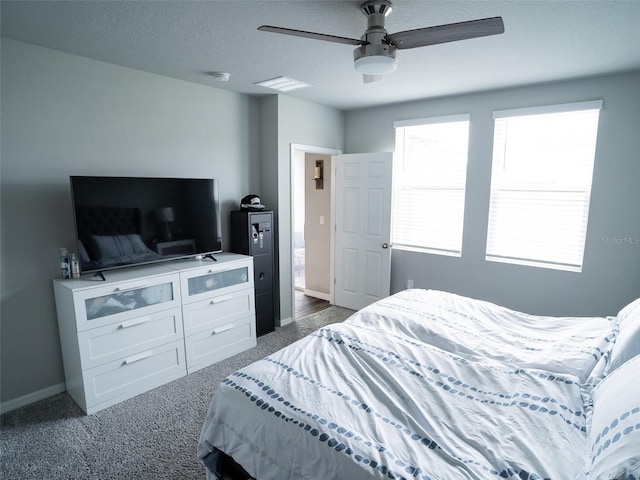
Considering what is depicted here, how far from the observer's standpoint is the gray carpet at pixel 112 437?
2.04 meters

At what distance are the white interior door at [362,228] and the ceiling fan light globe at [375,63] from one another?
7.77 feet

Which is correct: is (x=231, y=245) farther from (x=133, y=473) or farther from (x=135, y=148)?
(x=133, y=473)

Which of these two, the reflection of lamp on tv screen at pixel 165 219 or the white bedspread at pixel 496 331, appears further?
the reflection of lamp on tv screen at pixel 165 219

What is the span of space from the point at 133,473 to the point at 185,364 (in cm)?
108

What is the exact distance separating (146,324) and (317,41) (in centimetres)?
244

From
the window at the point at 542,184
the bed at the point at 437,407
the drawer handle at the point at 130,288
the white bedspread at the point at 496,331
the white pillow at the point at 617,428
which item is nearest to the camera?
the white pillow at the point at 617,428

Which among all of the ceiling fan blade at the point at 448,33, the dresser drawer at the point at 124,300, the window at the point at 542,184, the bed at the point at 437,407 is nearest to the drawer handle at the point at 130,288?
the dresser drawer at the point at 124,300

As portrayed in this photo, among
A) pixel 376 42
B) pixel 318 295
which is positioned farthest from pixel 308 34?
pixel 318 295

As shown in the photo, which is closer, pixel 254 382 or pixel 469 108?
pixel 254 382

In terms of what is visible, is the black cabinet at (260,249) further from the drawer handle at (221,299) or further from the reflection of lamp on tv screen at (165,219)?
the reflection of lamp on tv screen at (165,219)

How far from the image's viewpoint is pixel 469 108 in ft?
12.7

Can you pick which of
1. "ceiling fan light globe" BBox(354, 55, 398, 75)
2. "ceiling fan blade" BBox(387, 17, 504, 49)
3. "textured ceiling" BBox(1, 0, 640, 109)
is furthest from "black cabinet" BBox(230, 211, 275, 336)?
"ceiling fan blade" BBox(387, 17, 504, 49)

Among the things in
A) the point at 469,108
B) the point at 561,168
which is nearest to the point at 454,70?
the point at 469,108

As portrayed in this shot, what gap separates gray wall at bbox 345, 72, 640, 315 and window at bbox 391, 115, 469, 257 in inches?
4.3
